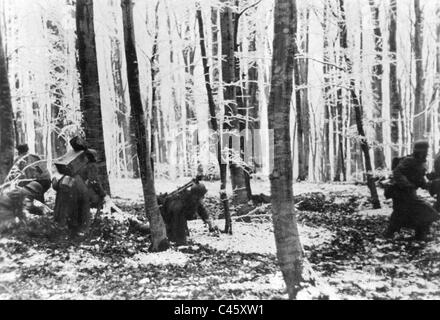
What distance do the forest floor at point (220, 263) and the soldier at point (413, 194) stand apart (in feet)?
0.73

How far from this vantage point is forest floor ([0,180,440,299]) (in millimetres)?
5270

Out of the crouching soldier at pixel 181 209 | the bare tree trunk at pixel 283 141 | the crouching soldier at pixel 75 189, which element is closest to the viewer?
the bare tree trunk at pixel 283 141

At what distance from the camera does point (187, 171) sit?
9094 mm

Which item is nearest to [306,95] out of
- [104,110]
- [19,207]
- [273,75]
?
[104,110]

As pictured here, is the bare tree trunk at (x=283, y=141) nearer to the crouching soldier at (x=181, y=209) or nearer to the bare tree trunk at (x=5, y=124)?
the crouching soldier at (x=181, y=209)

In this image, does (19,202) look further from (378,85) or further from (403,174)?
(378,85)

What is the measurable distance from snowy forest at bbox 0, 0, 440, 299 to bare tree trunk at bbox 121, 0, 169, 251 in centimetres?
2

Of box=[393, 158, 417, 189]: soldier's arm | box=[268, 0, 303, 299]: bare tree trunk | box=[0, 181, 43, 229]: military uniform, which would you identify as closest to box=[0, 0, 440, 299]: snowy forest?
box=[268, 0, 303, 299]: bare tree trunk

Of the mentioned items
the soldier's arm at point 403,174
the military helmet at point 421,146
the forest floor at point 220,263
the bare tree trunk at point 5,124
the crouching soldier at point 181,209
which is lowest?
the forest floor at point 220,263

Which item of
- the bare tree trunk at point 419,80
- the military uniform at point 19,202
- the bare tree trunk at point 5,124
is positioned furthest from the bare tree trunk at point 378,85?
the bare tree trunk at point 5,124

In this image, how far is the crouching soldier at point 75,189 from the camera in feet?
21.2

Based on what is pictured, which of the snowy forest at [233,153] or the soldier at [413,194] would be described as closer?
the snowy forest at [233,153]

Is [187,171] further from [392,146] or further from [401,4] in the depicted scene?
[401,4]

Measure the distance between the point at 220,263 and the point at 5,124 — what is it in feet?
14.0
